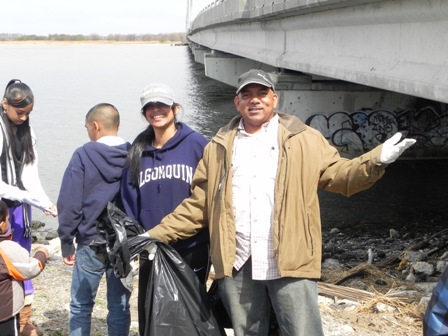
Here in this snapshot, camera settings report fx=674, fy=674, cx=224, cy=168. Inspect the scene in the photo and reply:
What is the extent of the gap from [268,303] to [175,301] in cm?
49

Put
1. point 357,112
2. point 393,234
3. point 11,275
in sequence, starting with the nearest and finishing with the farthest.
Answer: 1. point 11,275
2. point 393,234
3. point 357,112

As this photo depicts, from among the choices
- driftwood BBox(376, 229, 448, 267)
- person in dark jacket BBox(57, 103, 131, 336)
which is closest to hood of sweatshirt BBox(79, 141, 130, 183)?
person in dark jacket BBox(57, 103, 131, 336)

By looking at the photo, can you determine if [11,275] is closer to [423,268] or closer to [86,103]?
[423,268]

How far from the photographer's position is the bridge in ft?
25.3

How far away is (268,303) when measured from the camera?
3.54 metres

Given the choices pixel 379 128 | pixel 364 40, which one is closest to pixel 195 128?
pixel 379 128

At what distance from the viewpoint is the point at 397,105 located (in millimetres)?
16734

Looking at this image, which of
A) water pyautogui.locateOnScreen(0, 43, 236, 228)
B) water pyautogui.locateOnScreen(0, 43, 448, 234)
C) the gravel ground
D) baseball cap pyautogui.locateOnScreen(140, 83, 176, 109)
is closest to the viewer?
baseball cap pyautogui.locateOnScreen(140, 83, 176, 109)

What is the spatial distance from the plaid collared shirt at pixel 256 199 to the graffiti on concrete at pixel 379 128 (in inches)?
506

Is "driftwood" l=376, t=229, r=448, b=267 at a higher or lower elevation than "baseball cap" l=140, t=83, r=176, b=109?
lower

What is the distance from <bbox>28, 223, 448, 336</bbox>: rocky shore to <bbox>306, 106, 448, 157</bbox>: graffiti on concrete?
500cm

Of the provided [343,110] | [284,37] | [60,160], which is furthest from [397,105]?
[60,160]

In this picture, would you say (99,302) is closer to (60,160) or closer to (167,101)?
(167,101)

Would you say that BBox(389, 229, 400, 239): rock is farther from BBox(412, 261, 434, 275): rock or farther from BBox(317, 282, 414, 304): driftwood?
BBox(317, 282, 414, 304): driftwood
